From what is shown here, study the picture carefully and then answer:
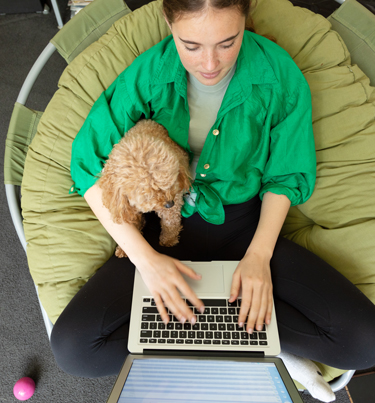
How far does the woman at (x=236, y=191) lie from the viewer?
1.03 metres

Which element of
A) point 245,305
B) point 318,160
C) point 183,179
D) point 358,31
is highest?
point 358,31

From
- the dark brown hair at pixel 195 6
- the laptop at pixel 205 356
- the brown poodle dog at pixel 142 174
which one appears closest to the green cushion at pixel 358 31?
the dark brown hair at pixel 195 6

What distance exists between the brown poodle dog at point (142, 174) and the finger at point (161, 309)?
284 mm

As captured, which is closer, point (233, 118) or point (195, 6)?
point (195, 6)

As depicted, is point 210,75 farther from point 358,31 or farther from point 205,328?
point 358,31

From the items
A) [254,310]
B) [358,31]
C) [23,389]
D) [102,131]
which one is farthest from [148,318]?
[358,31]

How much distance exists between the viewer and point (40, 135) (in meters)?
1.42

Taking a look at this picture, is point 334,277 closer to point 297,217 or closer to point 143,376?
point 297,217

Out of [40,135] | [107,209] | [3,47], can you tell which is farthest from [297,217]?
[3,47]

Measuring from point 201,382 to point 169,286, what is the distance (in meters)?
0.29

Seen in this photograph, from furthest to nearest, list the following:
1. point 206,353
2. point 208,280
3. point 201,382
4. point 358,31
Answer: point 358,31 < point 208,280 < point 206,353 < point 201,382

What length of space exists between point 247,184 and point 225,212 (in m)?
0.15

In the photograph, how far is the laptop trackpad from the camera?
1071 mm

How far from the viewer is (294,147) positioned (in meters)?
1.10
